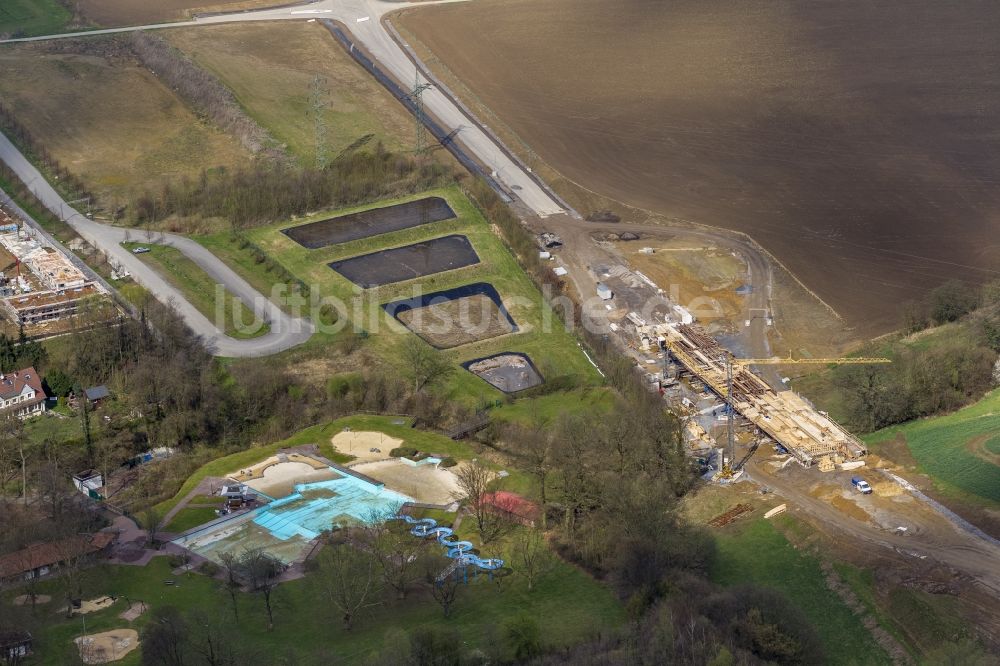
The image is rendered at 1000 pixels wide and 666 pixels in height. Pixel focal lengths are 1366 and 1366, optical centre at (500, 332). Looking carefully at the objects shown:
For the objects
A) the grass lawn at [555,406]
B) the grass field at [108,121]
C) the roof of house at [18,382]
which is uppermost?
the grass field at [108,121]

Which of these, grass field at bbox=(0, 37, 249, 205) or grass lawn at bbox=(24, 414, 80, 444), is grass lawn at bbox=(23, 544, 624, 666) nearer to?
grass lawn at bbox=(24, 414, 80, 444)

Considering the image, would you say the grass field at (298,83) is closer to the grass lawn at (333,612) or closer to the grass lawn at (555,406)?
the grass lawn at (555,406)

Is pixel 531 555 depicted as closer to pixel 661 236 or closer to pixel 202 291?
pixel 202 291

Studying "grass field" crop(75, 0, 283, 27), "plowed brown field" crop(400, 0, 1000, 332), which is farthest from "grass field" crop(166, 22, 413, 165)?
"plowed brown field" crop(400, 0, 1000, 332)

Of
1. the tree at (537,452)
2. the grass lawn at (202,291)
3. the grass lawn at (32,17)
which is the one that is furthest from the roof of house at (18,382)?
the grass lawn at (32,17)

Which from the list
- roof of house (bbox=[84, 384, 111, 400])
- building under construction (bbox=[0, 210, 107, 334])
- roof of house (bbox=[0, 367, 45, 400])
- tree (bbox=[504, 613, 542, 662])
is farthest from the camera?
building under construction (bbox=[0, 210, 107, 334])

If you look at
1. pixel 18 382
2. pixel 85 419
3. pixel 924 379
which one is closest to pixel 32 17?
pixel 18 382
